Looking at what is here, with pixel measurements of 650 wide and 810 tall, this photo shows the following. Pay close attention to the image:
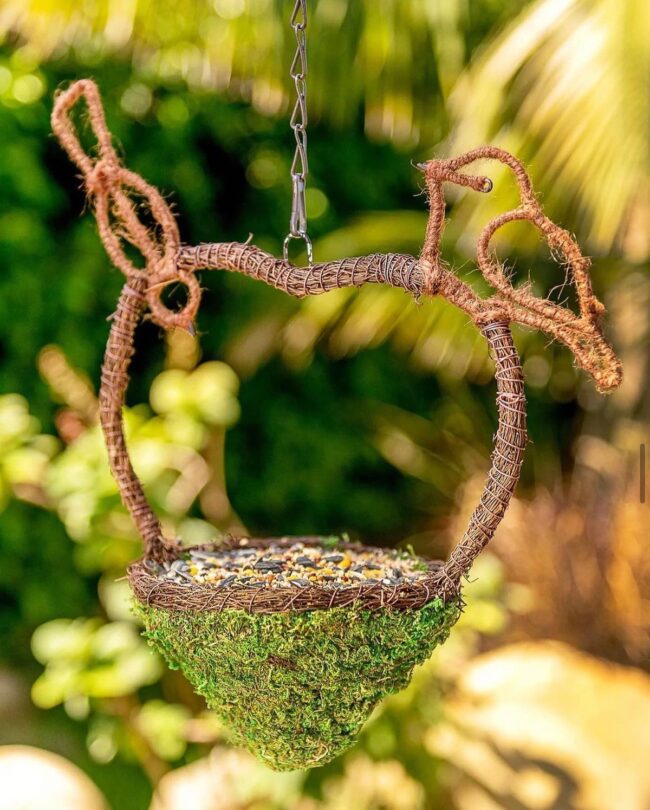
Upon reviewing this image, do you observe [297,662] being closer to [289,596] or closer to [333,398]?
[289,596]

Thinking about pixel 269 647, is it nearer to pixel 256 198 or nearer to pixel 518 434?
pixel 518 434

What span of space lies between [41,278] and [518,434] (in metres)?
1.73

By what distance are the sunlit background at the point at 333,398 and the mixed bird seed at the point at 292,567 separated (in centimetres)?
77

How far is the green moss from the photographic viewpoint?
89 centimetres

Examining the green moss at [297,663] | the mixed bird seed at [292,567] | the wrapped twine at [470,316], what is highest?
the wrapped twine at [470,316]

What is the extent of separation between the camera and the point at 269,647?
35.4 inches

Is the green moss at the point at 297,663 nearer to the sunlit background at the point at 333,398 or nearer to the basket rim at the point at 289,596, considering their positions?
the basket rim at the point at 289,596

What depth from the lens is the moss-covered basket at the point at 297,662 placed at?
0.89 m

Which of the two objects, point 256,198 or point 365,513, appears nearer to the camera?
point 256,198

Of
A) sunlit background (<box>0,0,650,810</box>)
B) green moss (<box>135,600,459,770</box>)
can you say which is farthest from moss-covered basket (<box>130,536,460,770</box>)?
sunlit background (<box>0,0,650,810</box>)

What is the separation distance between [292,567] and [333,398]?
180cm

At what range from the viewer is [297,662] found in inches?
36.0

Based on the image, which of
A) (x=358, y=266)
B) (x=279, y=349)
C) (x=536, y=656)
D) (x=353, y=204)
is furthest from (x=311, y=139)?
(x=358, y=266)

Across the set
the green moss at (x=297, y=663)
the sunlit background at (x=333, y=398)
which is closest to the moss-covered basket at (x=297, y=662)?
the green moss at (x=297, y=663)
